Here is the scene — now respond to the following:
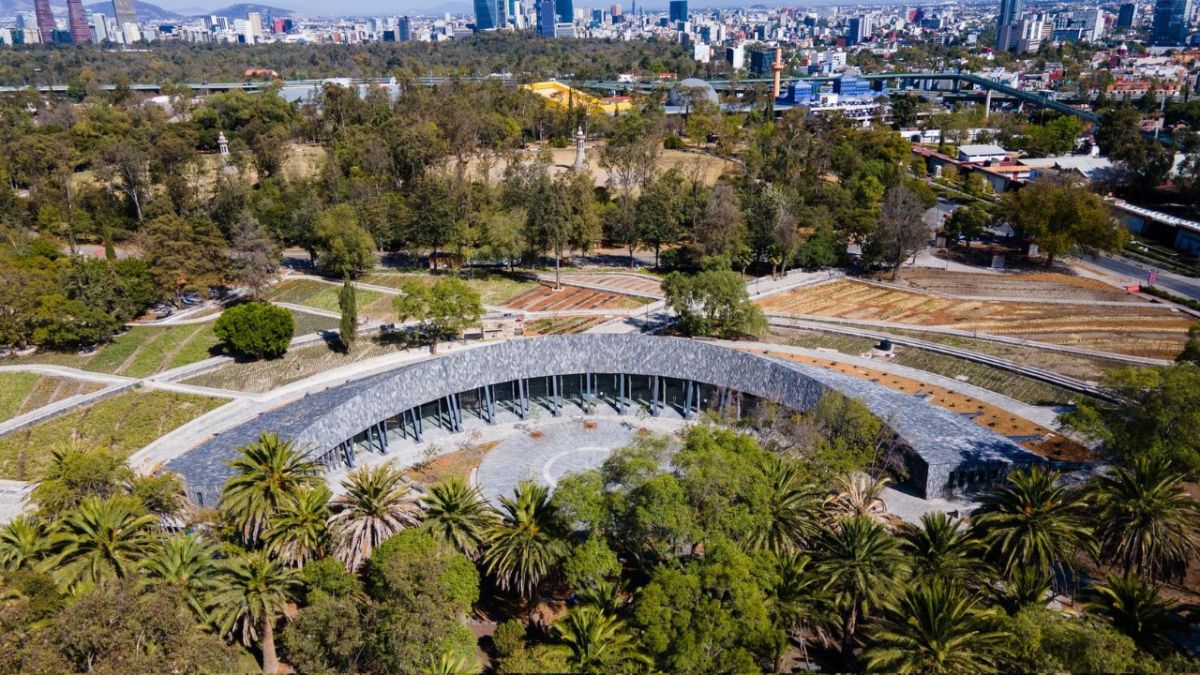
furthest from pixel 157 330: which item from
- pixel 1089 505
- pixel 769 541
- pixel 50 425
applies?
pixel 1089 505

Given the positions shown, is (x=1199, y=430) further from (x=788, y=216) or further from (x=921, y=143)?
(x=921, y=143)

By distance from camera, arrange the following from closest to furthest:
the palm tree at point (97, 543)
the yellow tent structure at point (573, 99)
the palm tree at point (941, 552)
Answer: the palm tree at point (97, 543), the palm tree at point (941, 552), the yellow tent structure at point (573, 99)

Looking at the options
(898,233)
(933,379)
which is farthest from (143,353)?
(898,233)

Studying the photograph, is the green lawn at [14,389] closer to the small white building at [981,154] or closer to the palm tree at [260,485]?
the palm tree at [260,485]

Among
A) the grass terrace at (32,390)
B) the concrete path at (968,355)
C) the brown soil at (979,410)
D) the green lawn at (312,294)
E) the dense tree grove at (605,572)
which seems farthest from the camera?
the green lawn at (312,294)

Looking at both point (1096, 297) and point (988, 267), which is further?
point (988, 267)

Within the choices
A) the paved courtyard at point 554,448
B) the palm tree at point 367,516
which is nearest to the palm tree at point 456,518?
the palm tree at point 367,516

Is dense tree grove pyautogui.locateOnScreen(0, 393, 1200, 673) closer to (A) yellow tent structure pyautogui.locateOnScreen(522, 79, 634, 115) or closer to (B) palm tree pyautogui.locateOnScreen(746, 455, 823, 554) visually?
(B) palm tree pyautogui.locateOnScreen(746, 455, 823, 554)
